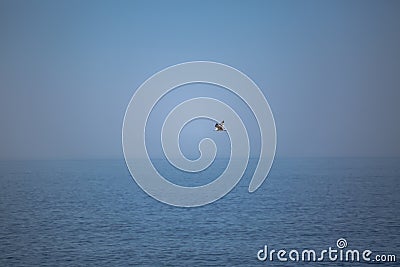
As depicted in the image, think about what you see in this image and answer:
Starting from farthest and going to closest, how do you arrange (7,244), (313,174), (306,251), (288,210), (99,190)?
(313,174) → (99,190) → (288,210) → (7,244) → (306,251)

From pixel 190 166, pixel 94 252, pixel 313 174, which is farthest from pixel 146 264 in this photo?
pixel 313 174

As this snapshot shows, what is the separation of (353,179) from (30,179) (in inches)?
157

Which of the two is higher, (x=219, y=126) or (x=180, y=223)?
(x=219, y=126)

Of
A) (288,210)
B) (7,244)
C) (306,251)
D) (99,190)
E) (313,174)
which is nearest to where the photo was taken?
(306,251)

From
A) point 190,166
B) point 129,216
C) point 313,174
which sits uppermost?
point 313,174

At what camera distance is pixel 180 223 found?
6.74 metres

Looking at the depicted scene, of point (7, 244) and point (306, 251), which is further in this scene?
point (7, 244)

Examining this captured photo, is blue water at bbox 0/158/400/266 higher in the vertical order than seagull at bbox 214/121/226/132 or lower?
lower

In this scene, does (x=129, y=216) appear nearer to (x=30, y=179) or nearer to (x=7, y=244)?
(x=7, y=244)

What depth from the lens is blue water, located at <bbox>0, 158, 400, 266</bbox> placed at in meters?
6.51

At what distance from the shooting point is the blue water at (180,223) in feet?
21.4

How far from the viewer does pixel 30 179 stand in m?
8.80

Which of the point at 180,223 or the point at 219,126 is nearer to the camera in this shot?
the point at 219,126

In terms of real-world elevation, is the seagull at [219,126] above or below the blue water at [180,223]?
above
